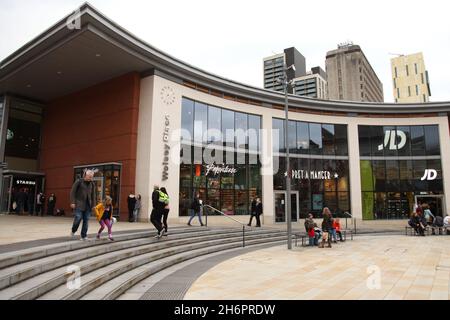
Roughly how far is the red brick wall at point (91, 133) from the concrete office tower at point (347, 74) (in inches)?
3860

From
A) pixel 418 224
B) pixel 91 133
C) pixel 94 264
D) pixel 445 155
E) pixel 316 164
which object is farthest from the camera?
pixel 445 155

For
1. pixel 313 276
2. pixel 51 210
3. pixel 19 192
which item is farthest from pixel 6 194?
pixel 313 276

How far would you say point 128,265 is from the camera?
722cm

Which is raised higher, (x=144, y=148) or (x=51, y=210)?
(x=144, y=148)

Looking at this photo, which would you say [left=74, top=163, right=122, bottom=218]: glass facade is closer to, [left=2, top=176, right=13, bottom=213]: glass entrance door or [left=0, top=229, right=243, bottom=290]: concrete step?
[left=2, top=176, right=13, bottom=213]: glass entrance door

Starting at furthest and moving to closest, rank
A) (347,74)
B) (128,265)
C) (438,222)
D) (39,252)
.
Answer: (347,74) → (438,222) → (128,265) → (39,252)

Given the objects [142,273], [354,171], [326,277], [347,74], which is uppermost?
[347,74]

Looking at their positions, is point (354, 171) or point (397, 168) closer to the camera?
point (354, 171)

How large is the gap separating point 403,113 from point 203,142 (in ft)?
57.7

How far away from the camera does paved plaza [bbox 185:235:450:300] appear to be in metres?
5.88

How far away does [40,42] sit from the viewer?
15.3 m

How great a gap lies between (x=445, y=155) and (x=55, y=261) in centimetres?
2900

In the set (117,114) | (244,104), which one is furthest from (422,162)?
(117,114)

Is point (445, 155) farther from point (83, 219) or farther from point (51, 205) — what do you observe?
point (51, 205)
